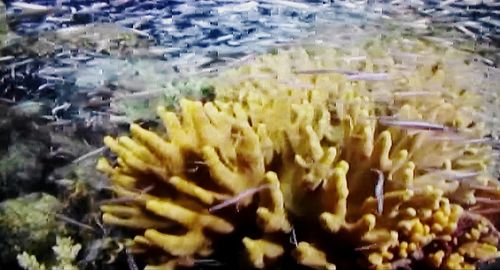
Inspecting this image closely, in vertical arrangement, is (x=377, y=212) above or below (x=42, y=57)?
below

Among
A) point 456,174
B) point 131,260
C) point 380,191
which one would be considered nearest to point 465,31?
point 456,174

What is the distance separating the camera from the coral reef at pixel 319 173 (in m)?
0.99

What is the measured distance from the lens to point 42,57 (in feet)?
4.19

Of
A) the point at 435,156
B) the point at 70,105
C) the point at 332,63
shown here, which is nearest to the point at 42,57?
the point at 70,105

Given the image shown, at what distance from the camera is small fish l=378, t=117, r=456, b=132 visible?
1059mm

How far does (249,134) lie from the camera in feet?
3.33

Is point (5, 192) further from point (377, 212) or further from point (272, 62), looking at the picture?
point (377, 212)

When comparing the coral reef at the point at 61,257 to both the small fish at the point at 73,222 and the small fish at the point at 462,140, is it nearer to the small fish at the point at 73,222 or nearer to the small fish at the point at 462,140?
the small fish at the point at 73,222

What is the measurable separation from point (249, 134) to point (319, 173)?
135mm

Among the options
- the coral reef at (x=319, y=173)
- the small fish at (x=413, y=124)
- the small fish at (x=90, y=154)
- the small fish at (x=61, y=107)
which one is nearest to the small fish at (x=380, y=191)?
the coral reef at (x=319, y=173)

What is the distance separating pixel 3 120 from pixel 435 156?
35.3 inches

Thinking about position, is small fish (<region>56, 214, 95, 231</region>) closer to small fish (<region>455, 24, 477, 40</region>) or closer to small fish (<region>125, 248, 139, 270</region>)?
small fish (<region>125, 248, 139, 270</region>)

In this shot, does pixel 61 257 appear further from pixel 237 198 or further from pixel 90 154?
pixel 237 198

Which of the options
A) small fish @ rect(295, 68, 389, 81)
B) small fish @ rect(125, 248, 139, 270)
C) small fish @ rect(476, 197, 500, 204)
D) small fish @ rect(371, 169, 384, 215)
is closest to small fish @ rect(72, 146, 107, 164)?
small fish @ rect(125, 248, 139, 270)
